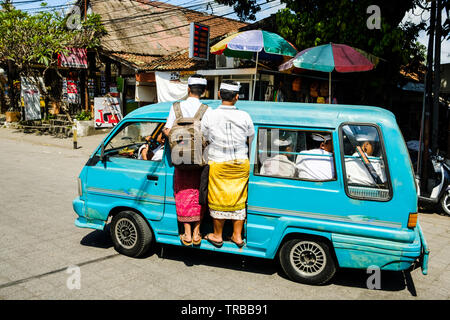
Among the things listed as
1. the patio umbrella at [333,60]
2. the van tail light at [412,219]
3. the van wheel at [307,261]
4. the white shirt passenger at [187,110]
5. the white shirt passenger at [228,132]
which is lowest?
the van wheel at [307,261]

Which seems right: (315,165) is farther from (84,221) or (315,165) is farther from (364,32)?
(364,32)

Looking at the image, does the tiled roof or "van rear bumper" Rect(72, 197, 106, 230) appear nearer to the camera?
"van rear bumper" Rect(72, 197, 106, 230)

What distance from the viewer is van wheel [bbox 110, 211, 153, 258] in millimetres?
4477

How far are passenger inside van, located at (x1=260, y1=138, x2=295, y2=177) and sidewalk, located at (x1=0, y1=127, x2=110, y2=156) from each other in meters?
11.3

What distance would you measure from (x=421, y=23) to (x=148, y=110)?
8430 mm

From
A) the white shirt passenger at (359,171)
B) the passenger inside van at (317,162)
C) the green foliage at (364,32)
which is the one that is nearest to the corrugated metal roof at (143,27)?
the green foliage at (364,32)

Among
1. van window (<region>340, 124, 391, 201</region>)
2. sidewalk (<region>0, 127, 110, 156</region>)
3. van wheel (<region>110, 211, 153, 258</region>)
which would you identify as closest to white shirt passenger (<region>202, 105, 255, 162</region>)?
van window (<region>340, 124, 391, 201</region>)

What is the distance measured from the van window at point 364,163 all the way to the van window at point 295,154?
0.55ft

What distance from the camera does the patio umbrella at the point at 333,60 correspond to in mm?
A: 7961

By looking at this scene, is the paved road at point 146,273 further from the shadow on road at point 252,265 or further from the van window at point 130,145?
the van window at point 130,145

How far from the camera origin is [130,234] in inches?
181

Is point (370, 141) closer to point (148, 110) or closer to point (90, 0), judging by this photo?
point (148, 110)

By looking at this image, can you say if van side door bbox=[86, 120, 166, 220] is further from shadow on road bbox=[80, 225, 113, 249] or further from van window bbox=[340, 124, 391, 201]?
van window bbox=[340, 124, 391, 201]
